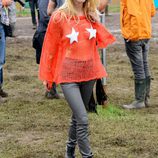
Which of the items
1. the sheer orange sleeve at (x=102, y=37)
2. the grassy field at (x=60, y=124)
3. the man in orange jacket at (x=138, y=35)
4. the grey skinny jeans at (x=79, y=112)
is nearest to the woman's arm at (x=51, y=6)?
the man in orange jacket at (x=138, y=35)

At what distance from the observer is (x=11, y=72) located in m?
11.0

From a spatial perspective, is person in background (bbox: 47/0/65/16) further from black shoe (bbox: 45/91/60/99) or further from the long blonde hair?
the long blonde hair

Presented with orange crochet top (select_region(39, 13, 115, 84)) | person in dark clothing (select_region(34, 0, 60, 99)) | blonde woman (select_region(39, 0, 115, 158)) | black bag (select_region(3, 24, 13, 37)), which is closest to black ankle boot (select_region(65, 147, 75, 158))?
blonde woman (select_region(39, 0, 115, 158))

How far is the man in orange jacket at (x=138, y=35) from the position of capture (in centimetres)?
754

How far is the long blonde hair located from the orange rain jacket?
2.40 meters

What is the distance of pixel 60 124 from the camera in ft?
22.9

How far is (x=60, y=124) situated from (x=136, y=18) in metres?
1.84

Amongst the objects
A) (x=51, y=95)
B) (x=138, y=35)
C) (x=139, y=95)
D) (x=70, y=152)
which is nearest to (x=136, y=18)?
(x=138, y=35)

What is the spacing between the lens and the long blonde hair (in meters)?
5.01

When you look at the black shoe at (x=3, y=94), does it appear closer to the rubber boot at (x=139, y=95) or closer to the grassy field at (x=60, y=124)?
the grassy field at (x=60, y=124)

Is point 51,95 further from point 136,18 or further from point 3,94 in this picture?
point 136,18

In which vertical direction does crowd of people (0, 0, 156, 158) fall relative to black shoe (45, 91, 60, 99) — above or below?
above

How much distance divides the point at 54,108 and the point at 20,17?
59.6 ft

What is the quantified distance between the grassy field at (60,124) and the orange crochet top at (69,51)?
1.04 metres
